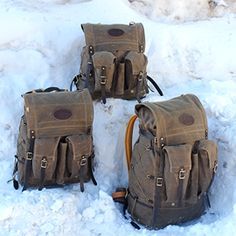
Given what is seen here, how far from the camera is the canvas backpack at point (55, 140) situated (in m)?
3.31

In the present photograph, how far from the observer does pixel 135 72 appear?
380 centimetres

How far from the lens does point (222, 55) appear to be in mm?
4492

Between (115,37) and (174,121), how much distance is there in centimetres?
92

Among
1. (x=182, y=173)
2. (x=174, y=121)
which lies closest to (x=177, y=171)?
(x=182, y=173)

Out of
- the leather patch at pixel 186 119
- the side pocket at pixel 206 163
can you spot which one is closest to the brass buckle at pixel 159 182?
the side pocket at pixel 206 163

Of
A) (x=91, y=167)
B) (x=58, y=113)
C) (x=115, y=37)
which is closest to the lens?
(x=58, y=113)

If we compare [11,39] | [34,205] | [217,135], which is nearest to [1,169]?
[34,205]

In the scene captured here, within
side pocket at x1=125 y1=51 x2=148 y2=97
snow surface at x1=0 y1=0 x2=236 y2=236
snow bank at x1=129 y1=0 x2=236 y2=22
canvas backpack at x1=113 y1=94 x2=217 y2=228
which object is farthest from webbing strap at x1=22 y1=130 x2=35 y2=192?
snow bank at x1=129 y1=0 x2=236 y2=22

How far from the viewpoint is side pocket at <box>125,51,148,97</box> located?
12.4ft

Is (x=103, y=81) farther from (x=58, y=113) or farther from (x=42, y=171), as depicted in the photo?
(x=42, y=171)

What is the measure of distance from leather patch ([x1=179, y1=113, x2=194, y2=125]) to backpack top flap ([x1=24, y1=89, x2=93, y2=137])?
0.55 metres

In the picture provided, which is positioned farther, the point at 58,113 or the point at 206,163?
the point at 58,113

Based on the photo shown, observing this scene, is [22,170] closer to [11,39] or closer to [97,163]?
[97,163]

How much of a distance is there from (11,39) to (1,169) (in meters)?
1.15
